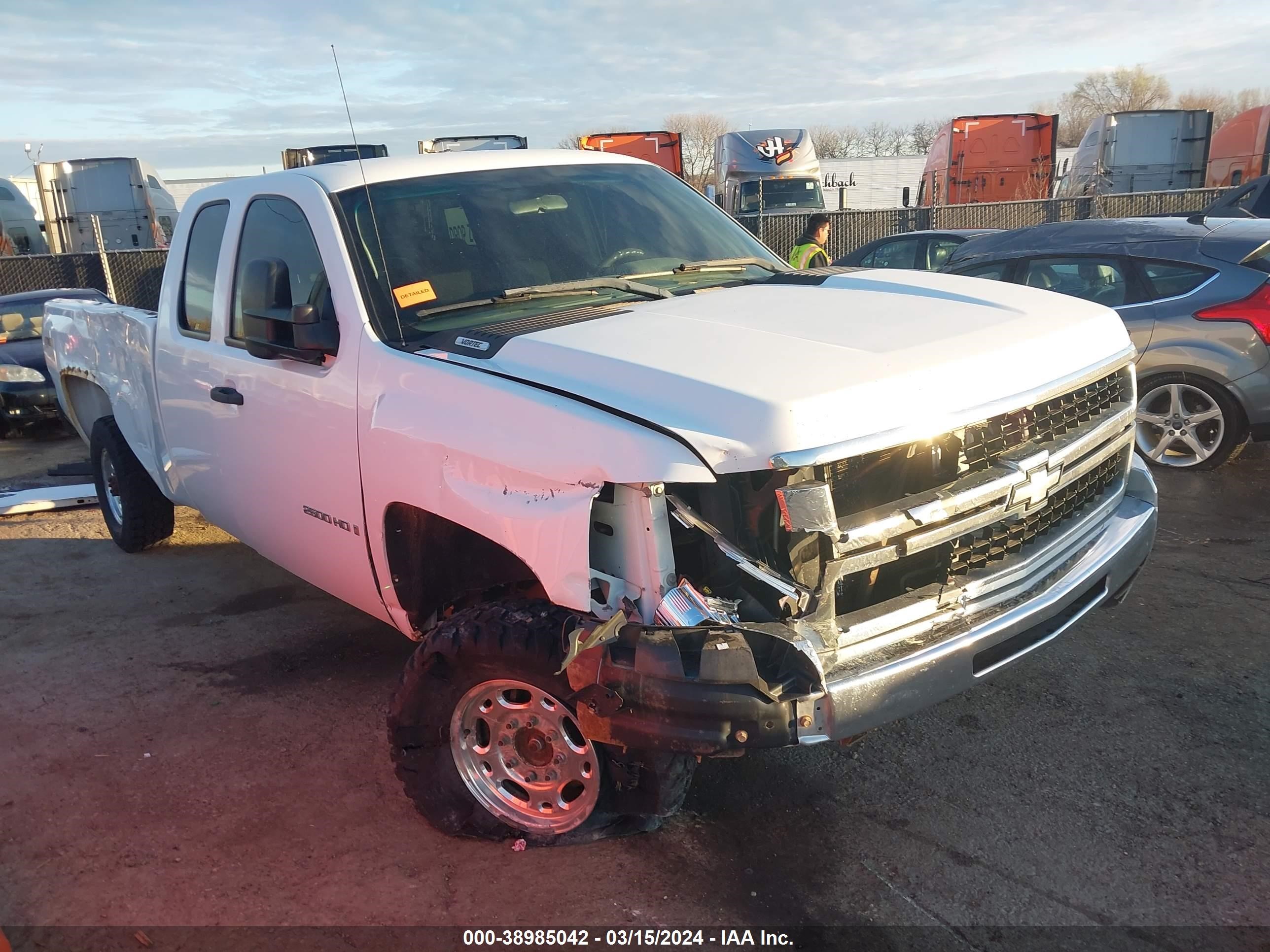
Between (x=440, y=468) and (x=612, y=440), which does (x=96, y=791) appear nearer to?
(x=440, y=468)

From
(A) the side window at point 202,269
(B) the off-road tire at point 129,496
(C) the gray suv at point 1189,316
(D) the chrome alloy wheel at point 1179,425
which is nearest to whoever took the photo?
(A) the side window at point 202,269

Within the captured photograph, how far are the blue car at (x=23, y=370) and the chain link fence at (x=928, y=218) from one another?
1165 centimetres

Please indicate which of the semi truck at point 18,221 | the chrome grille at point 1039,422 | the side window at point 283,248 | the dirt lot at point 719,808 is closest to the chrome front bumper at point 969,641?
the chrome grille at point 1039,422

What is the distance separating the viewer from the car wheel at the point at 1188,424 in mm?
6629

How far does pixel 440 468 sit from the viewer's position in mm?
3008

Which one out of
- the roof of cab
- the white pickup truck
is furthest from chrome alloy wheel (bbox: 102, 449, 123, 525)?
the roof of cab

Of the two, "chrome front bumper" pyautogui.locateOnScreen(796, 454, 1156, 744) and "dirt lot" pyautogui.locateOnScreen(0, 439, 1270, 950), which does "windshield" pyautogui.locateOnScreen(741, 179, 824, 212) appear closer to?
"dirt lot" pyautogui.locateOnScreen(0, 439, 1270, 950)

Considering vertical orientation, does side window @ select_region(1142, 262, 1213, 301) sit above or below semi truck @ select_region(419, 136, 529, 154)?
below

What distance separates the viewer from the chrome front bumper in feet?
8.29

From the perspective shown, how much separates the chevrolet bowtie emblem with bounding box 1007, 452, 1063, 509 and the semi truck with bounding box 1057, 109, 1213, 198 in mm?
22299

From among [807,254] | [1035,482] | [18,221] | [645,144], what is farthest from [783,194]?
[1035,482]

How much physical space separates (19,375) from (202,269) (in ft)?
24.0

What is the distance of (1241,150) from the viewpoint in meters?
23.9

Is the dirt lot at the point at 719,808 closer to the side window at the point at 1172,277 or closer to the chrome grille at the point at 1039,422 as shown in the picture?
the chrome grille at the point at 1039,422
